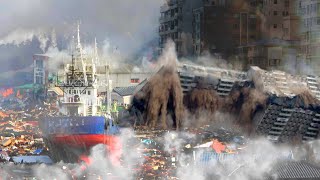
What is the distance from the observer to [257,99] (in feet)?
61.2

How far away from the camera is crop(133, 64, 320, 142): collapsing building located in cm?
1856

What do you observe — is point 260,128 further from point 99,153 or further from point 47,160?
point 47,160

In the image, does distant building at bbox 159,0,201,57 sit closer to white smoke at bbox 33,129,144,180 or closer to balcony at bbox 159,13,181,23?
balcony at bbox 159,13,181,23

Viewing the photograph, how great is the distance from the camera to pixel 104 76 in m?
21.2

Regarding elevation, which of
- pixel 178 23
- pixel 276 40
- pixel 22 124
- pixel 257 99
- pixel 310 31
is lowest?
pixel 22 124

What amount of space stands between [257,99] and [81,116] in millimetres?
4335

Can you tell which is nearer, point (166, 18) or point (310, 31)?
point (310, 31)

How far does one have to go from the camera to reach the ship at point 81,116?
18.6m

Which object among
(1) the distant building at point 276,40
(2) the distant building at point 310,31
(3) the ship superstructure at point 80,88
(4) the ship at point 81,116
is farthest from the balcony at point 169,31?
(2) the distant building at point 310,31

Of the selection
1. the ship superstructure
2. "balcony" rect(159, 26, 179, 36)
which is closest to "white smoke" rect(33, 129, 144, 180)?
the ship superstructure

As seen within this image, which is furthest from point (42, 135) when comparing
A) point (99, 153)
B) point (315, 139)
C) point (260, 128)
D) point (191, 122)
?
point (315, 139)

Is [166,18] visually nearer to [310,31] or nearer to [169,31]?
[169,31]

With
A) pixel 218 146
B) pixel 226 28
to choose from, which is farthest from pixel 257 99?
pixel 226 28

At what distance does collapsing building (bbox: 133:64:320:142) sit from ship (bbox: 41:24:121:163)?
3.73 ft
